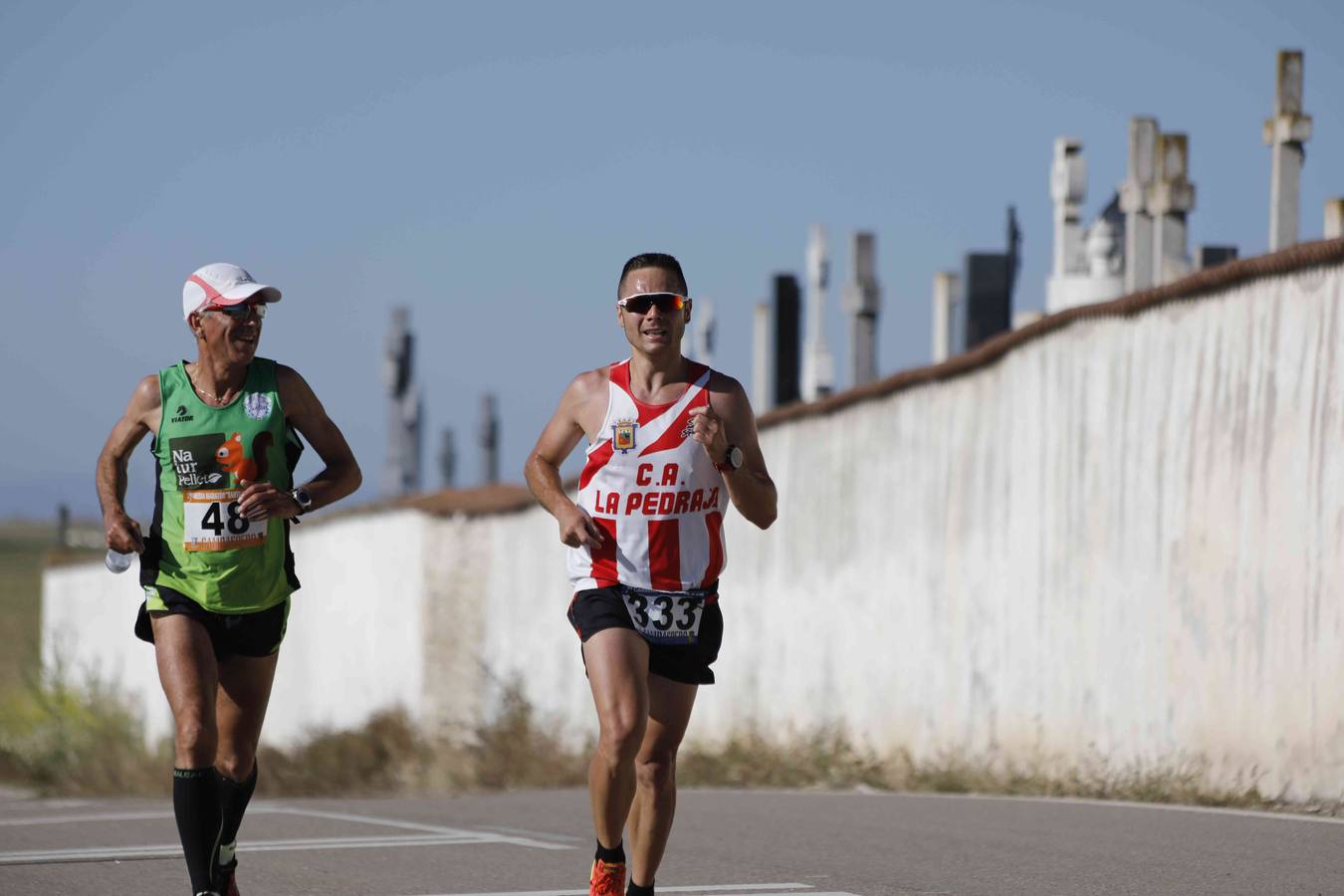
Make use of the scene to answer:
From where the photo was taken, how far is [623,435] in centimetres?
747

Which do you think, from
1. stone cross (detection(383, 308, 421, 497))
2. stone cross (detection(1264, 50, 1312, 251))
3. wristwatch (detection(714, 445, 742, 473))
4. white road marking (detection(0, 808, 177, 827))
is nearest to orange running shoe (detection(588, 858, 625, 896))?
wristwatch (detection(714, 445, 742, 473))

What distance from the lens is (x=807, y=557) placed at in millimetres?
17312

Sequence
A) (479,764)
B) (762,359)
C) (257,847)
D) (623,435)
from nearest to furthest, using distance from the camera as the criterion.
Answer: (623,435) < (257,847) < (479,764) < (762,359)

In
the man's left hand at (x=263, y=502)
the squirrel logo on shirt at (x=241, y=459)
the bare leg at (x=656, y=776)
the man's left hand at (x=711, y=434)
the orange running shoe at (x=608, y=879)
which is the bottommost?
the orange running shoe at (x=608, y=879)

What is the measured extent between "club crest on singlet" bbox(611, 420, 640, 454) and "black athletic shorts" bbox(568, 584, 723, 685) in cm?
44

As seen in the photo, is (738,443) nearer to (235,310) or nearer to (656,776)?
(656,776)

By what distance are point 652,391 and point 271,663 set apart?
164 centimetres

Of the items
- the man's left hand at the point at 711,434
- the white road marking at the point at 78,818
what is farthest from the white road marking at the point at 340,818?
the man's left hand at the point at 711,434

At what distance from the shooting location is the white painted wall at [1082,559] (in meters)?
11.0

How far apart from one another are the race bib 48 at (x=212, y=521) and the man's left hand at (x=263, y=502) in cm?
3

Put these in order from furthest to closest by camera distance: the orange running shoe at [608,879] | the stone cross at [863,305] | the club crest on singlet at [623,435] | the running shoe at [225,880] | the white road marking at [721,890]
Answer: the stone cross at [863,305] → the white road marking at [721,890] → the running shoe at [225,880] → the club crest on singlet at [623,435] → the orange running shoe at [608,879]

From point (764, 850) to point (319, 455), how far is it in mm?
2849

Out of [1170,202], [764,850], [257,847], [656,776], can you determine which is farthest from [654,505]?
[1170,202]

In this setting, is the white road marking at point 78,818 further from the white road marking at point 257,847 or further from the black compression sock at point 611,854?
the black compression sock at point 611,854
